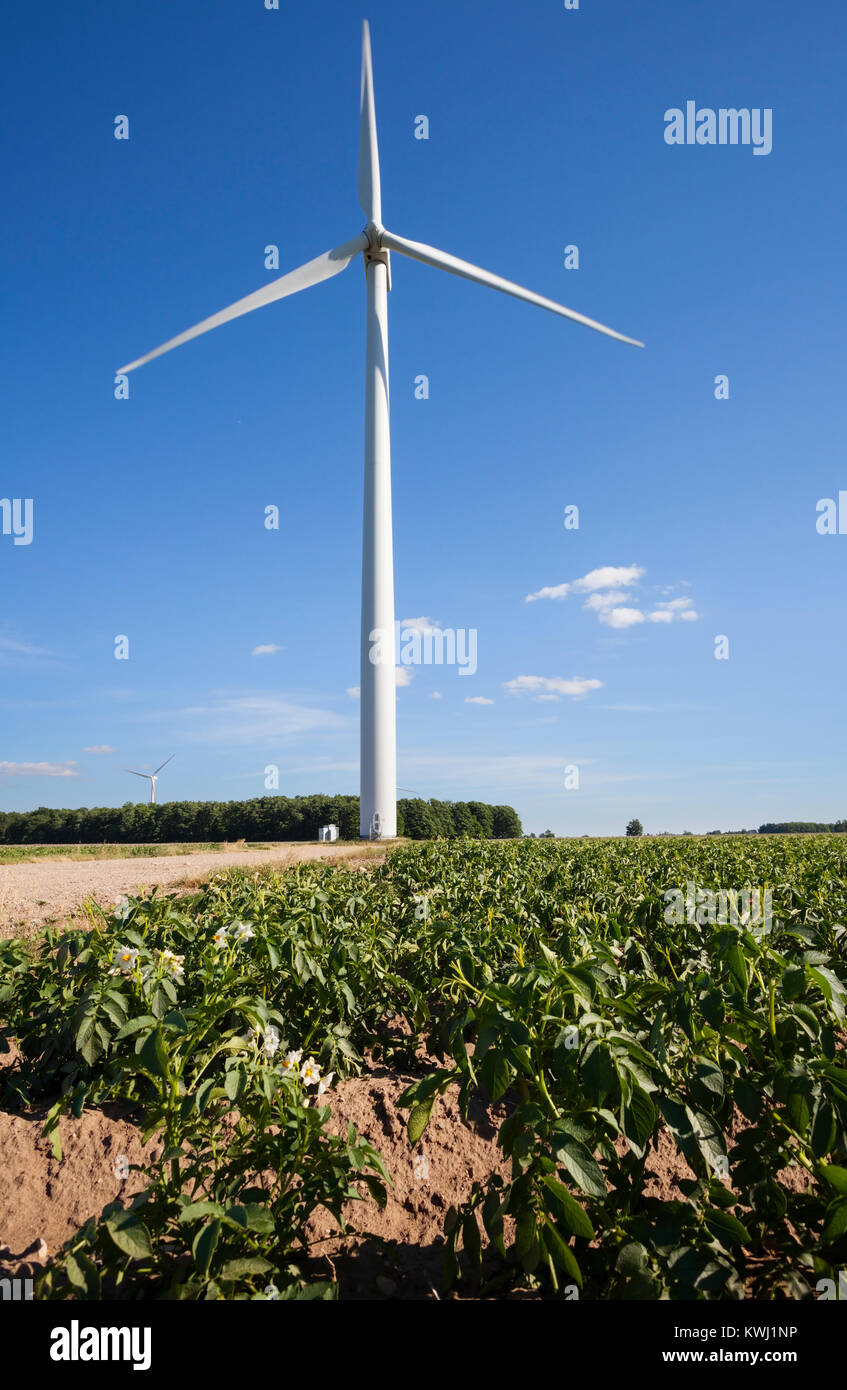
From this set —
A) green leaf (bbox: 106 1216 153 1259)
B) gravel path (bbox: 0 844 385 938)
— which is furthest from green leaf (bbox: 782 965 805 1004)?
gravel path (bbox: 0 844 385 938)

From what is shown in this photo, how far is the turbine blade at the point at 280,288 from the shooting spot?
92.9 feet

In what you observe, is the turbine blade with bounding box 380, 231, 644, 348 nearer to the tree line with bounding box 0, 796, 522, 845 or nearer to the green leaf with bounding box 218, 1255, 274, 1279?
the green leaf with bounding box 218, 1255, 274, 1279

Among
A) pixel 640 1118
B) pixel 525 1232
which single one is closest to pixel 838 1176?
pixel 640 1118

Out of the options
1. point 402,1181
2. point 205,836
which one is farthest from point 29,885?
point 205,836

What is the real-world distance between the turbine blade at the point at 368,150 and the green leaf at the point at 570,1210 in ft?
123

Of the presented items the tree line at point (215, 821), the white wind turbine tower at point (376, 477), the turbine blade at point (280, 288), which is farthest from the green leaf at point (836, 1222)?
the tree line at point (215, 821)

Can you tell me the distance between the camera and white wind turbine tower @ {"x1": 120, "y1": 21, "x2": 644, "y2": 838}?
30.5 metres

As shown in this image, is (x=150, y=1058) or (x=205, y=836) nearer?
(x=150, y=1058)

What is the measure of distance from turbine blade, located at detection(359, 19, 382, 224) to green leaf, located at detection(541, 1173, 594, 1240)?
37.6 m

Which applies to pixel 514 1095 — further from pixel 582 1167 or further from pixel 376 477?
pixel 376 477

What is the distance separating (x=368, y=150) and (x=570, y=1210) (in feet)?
127
